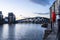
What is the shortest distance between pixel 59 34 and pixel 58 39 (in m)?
0.04

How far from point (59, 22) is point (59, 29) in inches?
2.2

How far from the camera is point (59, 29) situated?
1.35 m

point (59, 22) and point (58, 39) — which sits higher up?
point (59, 22)

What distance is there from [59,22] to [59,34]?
0.31 feet

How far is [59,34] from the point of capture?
1.35 meters

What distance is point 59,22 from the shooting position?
137cm

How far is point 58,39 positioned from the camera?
134 centimetres

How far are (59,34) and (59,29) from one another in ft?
0.13
